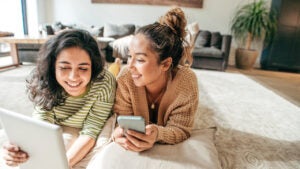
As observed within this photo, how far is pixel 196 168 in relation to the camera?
A: 71cm

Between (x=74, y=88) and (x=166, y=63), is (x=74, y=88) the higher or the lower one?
the lower one

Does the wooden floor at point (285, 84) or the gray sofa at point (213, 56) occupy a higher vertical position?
the gray sofa at point (213, 56)

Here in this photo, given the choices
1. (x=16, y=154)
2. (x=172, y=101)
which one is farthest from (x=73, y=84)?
(x=172, y=101)

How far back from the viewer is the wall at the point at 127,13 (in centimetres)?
495

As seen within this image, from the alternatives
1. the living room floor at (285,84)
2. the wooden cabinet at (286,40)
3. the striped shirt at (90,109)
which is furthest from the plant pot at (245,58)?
the striped shirt at (90,109)

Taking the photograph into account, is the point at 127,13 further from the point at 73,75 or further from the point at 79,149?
the point at 79,149

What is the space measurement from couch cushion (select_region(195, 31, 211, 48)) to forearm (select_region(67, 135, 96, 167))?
3.95 metres

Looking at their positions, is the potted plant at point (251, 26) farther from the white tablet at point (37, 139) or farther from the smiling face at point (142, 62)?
the white tablet at point (37, 139)

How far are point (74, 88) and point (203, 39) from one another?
4016 millimetres

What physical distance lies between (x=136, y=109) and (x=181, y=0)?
4421mm

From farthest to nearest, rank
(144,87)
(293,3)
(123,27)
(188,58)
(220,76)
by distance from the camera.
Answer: (123,27) → (293,3) → (220,76) → (188,58) → (144,87)

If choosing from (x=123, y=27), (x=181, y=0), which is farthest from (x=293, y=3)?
(x=123, y=27)

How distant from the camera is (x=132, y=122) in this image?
2.15 feet

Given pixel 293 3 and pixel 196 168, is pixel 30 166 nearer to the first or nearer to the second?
pixel 196 168
